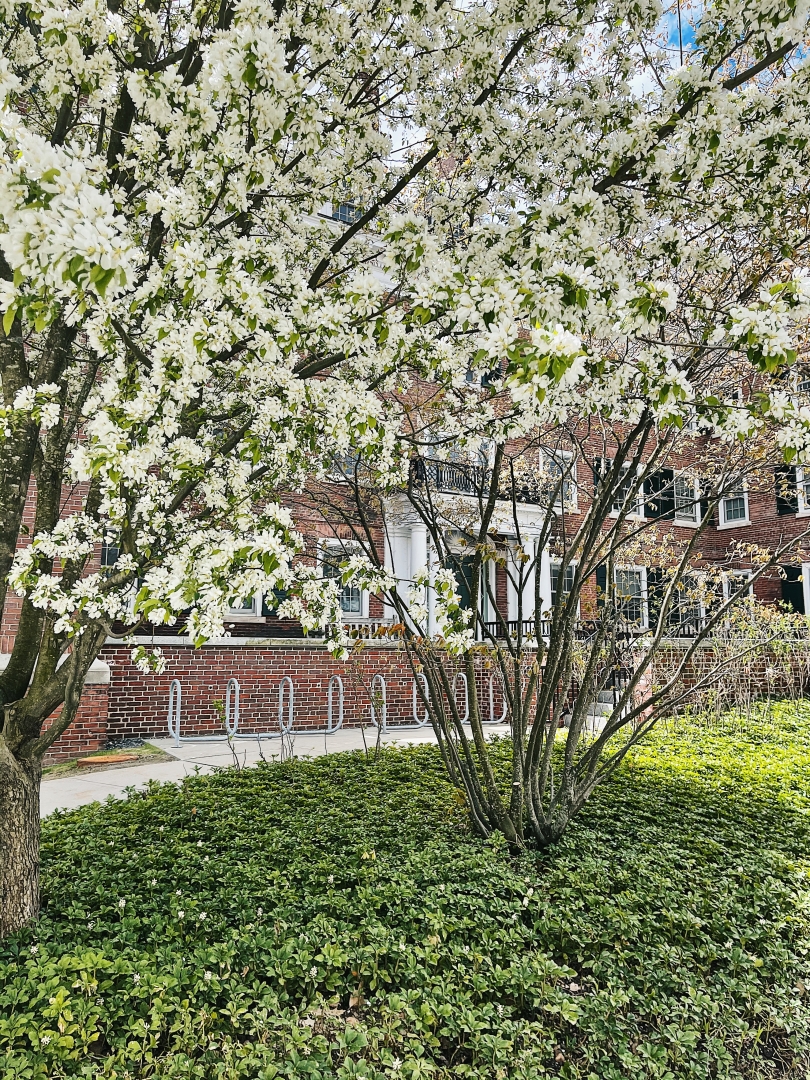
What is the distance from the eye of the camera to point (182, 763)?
25.6 feet

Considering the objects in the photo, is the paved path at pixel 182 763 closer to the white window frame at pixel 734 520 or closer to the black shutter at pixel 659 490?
the black shutter at pixel 659 490

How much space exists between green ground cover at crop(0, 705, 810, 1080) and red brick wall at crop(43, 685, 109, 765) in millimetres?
3925

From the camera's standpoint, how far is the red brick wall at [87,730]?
326 inches

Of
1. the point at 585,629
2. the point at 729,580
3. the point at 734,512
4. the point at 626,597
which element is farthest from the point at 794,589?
the point at 626,597

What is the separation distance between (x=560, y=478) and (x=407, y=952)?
2.94m

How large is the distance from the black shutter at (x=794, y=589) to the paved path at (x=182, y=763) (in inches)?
426

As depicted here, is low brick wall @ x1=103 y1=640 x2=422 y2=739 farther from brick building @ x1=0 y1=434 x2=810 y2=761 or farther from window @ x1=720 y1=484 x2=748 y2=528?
window @ x1=720 y1=484 x2=748 y2=528

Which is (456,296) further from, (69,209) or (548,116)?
(548,116)

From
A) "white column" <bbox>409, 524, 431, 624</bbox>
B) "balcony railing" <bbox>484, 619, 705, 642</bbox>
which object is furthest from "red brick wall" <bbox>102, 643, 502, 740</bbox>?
"white column" <bbox>409, 524, 431, 624</bbox>

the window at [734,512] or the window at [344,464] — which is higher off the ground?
the window at [734,512]

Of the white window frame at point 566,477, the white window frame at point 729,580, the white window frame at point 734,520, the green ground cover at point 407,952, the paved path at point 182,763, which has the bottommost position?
the paved path at point 182,763

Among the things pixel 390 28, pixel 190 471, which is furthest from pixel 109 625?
pixel 390 28

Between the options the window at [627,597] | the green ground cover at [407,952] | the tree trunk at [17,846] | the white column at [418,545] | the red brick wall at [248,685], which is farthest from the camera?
the white column at [418,545]

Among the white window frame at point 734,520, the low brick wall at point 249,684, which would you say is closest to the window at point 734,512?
the white window frame at point 734,520
